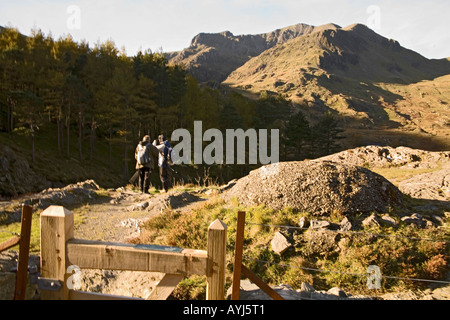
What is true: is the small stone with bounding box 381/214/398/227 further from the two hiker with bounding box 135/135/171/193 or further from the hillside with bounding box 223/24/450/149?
the hillside with bounding box 223/24/450/149

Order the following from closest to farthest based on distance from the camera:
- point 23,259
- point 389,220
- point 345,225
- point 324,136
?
point 23,259
point 345,225
point 389,220
point 324,136

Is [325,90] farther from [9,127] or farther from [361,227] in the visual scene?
[361,227]

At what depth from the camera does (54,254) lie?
3539mm

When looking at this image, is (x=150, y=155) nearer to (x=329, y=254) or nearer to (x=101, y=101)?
(x=329, y=254)

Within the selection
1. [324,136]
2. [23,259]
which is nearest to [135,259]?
[23,259]

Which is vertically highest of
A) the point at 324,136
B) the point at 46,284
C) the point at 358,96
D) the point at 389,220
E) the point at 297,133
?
the point at 358,96

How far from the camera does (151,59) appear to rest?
51.6 metres

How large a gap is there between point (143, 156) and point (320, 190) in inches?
315

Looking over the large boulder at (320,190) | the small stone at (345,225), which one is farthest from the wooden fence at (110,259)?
the large boulder at (320,190)

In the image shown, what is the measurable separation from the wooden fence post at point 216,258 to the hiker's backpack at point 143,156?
998cm

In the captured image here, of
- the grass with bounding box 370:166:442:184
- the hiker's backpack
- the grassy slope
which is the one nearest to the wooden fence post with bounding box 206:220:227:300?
the hiker's backpack

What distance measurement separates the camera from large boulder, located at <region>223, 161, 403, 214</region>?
8461mm
